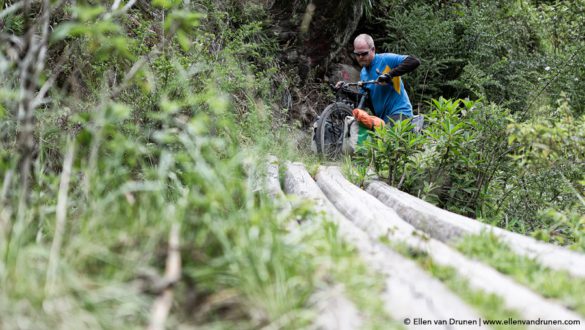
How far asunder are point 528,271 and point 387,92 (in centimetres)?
467

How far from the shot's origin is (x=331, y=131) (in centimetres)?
679

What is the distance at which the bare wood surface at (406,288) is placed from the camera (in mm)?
1570

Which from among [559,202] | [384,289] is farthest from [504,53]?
[384,289]

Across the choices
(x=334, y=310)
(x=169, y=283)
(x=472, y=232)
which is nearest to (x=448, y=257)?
(x=472, y=232)

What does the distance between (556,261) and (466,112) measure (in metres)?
2.60

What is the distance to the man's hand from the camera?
20.0ft

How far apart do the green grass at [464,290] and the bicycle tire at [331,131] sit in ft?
14.9

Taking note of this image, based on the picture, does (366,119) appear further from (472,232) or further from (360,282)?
(360,282)

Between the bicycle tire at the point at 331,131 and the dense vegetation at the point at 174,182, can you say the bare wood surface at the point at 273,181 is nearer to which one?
the dense vegetation at the point at 174,182

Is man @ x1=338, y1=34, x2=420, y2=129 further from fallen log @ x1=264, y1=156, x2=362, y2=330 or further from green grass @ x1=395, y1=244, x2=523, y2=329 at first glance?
fallen log @ x1=264, y1=156, x2=362, y2=330

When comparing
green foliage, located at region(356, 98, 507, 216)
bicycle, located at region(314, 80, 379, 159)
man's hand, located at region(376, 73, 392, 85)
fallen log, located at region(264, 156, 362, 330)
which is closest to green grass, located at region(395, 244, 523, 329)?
fallen log, located at region(264, 156, 362, 330)

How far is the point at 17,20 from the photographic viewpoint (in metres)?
4.62

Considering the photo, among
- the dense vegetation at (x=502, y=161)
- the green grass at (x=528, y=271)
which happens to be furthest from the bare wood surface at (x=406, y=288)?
the dense vegetation at (x=502, y=161)

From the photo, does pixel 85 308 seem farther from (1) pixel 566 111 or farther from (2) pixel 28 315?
(1) pixel 566 111
